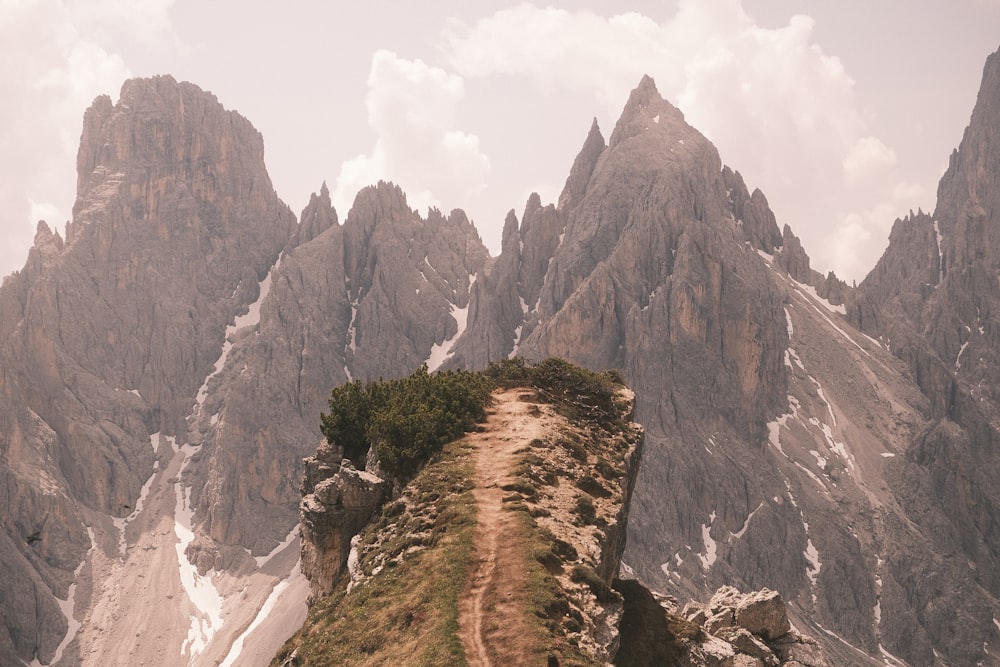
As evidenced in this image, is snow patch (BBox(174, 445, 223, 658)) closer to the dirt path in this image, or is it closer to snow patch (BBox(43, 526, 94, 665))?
snow patch (BBox(43, 526, 94, 665))

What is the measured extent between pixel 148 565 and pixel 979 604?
16981cm

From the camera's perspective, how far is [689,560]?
181m

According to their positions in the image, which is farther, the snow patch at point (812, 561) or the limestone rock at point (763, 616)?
the snow patch at point (812, 561)

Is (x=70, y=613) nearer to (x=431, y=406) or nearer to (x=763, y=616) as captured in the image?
(x=431, y=406)

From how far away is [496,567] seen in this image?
32219 millimetres

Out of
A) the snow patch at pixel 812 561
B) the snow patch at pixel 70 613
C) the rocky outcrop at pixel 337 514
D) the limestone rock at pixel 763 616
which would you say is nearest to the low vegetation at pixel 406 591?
the rocky outcrop at pixel 337 514

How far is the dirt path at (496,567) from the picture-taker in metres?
27.5

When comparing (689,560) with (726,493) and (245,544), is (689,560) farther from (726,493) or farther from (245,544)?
(245,544)

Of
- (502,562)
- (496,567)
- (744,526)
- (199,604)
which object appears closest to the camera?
(496,567)

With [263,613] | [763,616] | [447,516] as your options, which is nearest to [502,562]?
[447,516]

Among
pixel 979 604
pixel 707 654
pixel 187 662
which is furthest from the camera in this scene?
pixel 979 604

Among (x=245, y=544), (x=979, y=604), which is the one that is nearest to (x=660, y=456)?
(x=979, y=604)

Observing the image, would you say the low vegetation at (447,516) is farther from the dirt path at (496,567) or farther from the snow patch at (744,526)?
the snow patch at (744,526)

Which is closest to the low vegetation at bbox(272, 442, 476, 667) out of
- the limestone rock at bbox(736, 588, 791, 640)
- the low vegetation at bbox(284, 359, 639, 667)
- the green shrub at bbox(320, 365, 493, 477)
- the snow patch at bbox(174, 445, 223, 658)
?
the low vegetation at bbox(284, 359, 639, 667)
